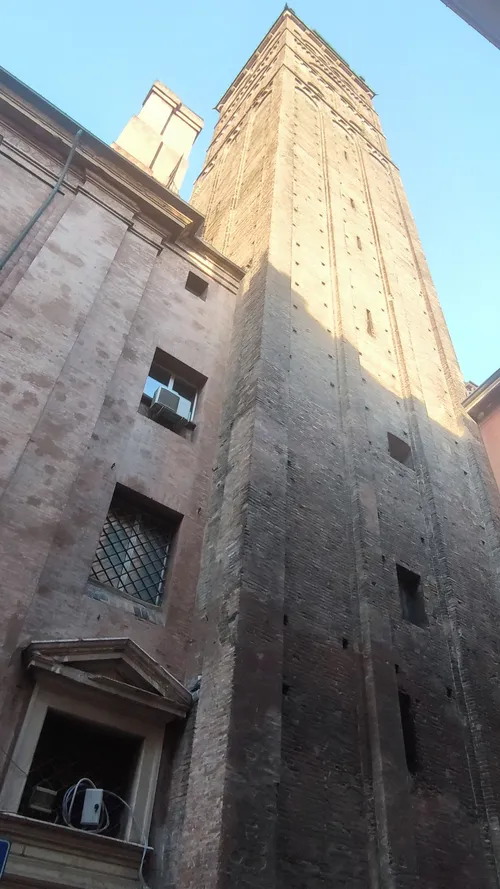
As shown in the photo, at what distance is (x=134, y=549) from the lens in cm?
928

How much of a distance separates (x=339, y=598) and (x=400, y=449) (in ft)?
15.3

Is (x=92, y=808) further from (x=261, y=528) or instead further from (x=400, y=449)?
(x=400, y=449)

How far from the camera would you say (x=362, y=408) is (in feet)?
42.2

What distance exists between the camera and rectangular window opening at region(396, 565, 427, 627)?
10539 millimetres

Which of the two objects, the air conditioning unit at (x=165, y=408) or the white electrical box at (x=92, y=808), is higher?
the air conditioning unit at (x=165, y=408)

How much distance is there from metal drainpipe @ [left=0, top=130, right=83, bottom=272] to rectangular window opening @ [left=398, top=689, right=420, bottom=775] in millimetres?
7925

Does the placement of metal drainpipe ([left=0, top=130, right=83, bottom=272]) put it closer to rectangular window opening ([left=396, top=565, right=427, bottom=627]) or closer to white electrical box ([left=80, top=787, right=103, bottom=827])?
white electrical box ([left=80, top=787, right=103, bottom=827])

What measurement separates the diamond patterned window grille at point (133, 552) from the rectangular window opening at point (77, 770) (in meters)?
1.70

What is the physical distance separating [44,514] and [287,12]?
2981cm

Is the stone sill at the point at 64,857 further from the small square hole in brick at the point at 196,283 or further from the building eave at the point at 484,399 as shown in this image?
the building eave at the point at 484,399

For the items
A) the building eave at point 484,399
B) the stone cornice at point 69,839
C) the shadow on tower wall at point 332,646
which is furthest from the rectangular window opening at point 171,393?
the building eave at point 484,399

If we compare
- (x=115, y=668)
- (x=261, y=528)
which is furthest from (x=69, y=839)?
(x=261, y=528)

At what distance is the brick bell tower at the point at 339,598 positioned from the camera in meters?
7.25

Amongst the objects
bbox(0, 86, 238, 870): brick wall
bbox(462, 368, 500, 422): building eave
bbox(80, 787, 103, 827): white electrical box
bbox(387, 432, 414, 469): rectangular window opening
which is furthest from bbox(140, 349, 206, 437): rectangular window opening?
→ bbox(462, 368, 500, 422): building eave
